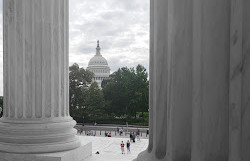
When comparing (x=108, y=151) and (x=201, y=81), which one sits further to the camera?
(x=108, y=151)

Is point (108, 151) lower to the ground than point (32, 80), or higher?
lower

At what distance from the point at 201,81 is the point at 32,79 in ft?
87.7

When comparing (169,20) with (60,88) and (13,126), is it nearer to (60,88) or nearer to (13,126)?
(60,88)

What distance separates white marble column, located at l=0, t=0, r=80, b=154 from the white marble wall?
21427 millimetres

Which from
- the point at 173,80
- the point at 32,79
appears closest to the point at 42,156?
the point at 32,79

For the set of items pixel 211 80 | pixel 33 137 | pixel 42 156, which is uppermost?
pixel 211 80

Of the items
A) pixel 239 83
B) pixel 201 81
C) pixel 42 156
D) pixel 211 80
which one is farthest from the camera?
pixel 42 156

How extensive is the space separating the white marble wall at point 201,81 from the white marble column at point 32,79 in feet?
70.3

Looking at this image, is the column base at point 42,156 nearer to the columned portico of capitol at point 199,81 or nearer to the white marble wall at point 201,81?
the columned portico of capitol at point 199,81

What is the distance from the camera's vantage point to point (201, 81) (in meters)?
11.4

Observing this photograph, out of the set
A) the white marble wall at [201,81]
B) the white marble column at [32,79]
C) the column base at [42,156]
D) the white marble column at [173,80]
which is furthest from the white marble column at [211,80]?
the white marble column at [32,79]

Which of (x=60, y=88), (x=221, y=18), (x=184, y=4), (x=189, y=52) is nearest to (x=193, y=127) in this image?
(x=189, y=52)

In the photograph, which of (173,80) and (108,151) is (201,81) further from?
(108,151)

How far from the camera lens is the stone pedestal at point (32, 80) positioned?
32.5 meters
